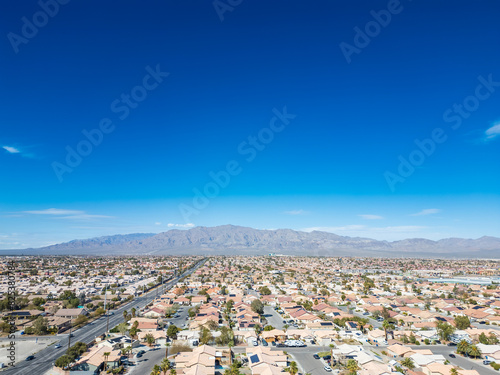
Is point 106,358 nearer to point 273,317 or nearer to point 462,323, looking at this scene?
point 273,317

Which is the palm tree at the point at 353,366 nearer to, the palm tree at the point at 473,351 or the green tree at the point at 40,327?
the palm tree at the point at 473,351

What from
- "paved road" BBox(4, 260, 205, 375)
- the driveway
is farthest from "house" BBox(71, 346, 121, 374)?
the driveway

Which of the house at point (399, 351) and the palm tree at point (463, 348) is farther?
the palm tree at point (463, 348)

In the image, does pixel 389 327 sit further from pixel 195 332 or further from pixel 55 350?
pixel 55 350

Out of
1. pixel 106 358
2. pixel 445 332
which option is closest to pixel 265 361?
pixel 106 358

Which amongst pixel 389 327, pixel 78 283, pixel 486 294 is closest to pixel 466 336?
pixel 389 327

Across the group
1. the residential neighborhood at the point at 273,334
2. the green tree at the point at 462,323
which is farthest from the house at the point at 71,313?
the green tree at the point at 462,323

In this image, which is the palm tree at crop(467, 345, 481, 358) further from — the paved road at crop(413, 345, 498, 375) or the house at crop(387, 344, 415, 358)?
the house at crop(387, 344, 415, 358)

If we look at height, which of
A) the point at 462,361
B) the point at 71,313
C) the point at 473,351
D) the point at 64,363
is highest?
the point at 64,363
